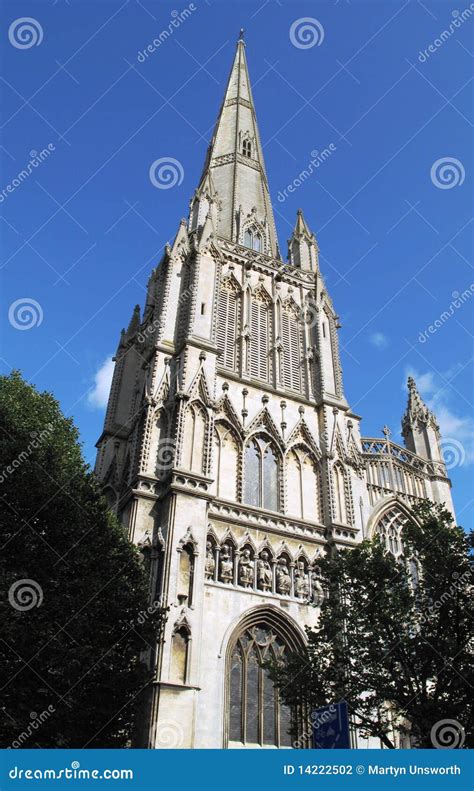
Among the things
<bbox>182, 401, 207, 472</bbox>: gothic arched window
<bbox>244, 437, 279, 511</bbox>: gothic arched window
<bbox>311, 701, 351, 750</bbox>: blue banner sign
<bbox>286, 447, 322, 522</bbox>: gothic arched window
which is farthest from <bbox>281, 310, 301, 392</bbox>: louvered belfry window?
<bbox>311, 701, 351, 750</bbox>: blue banner sign

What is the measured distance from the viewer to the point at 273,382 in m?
29.5

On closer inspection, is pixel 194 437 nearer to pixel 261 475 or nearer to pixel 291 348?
pixel 261 475

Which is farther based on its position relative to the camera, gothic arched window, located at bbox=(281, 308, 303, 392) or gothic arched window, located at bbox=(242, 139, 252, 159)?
gothic arched window, located at bbox=(242, 139, 252, 159)

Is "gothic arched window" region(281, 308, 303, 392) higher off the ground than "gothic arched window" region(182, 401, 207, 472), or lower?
higher

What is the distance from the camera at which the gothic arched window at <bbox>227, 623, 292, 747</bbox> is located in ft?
67.1

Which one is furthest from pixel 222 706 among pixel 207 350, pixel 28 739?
pixel 207 350

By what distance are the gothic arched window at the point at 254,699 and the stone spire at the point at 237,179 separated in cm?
2121

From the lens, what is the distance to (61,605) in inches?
588

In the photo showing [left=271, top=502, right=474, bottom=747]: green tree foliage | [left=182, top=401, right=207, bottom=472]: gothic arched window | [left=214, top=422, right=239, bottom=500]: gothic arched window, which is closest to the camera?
[left=271, top=502, right=474, bottom=747]: green tree foliage

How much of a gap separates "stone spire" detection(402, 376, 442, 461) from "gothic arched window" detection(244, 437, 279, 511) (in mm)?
10995

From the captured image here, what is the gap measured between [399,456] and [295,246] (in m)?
14.5

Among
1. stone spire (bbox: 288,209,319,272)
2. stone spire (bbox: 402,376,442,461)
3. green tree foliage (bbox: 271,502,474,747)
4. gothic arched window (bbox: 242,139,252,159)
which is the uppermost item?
gothic arched window (bbox: 242,139,252,159)

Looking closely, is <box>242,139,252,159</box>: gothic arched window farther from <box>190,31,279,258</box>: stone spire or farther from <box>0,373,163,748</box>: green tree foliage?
<box>0,373,163,748</box>: green tree foliage

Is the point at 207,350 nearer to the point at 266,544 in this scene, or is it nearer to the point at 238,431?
the point at 238,431
